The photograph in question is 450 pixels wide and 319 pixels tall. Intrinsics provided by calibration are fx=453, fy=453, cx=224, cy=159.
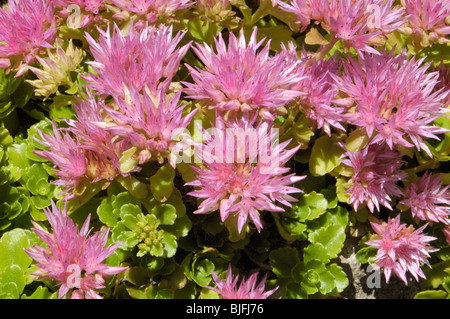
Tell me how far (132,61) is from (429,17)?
3.15 feet

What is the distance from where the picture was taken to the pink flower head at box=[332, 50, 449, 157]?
132cm

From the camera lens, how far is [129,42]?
1326 mm

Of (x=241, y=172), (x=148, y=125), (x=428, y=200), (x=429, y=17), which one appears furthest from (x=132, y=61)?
(x=428, y=200)

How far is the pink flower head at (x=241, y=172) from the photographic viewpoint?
3.93ft

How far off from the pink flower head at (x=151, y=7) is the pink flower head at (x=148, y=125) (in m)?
0.33

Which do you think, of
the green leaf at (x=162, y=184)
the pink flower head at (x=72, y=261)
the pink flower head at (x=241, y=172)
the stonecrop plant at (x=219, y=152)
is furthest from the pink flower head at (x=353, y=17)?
the pink flower head at (x=72, y=261)

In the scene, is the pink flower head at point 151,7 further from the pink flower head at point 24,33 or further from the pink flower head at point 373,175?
the pink flower head at point 373,175

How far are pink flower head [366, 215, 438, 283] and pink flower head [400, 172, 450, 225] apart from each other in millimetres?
74

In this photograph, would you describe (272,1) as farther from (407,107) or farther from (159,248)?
(159,248)

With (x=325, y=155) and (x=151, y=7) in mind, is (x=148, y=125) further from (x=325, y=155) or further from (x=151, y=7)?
(x=325, y=155)

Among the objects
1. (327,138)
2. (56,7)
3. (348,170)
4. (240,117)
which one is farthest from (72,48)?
(348,170)

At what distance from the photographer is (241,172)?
4.02ft
